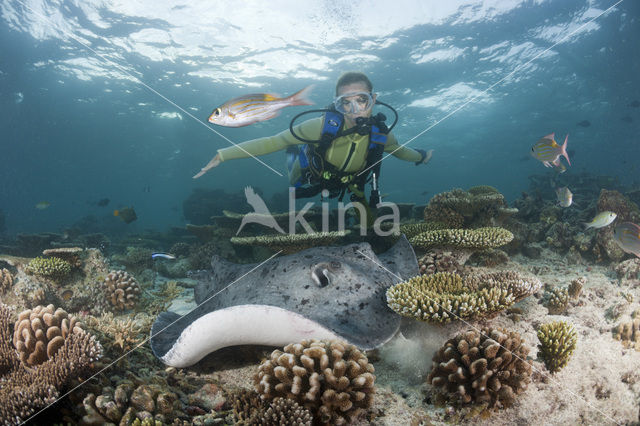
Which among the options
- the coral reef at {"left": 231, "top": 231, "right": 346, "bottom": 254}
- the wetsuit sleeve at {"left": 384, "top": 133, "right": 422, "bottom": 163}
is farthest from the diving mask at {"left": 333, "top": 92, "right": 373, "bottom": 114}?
the coral reef at {"left": 231, "top": 231, "right": 346, "bottom": 254}

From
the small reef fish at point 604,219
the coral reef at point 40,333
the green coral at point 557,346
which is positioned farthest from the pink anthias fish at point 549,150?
the coral reef at point 40,333

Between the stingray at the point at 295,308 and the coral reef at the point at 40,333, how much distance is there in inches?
32.4

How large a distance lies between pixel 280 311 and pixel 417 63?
24931 mm

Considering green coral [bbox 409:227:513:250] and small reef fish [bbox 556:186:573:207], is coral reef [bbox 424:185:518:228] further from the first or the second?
green coral [bbox 409:227:513:250]

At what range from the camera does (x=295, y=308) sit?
2.87m

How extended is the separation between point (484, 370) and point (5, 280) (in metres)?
7.17

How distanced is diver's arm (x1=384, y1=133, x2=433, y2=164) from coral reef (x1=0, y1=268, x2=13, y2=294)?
25.8 ft

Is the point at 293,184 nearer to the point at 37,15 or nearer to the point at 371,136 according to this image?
the point at 371,136

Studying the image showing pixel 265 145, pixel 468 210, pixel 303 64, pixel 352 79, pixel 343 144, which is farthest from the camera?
pixel 303 64

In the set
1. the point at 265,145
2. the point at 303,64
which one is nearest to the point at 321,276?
the point at 265,145

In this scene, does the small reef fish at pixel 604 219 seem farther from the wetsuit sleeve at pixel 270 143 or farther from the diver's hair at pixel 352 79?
the wetsuit sleeve at pixel 270 143

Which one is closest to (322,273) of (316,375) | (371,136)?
(316,375)

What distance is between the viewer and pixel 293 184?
7.18 m

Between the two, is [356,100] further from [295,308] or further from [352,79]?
[295,308]
